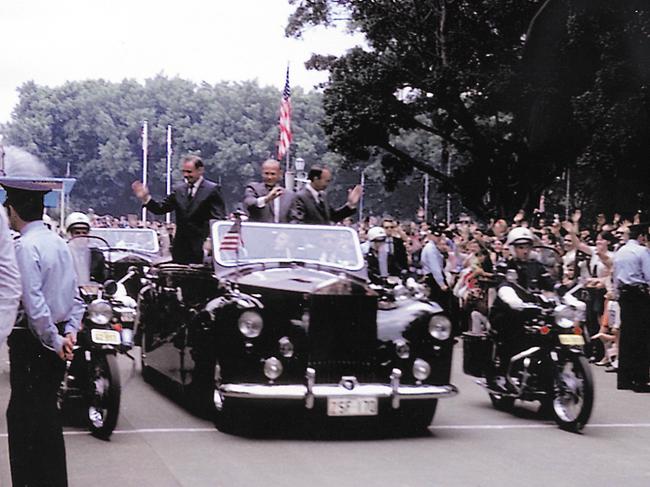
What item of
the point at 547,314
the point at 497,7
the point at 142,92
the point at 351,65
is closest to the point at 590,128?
the point at 497,7

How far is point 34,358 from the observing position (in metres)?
5.53

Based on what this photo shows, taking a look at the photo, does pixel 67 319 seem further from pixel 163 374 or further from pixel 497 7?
pixel 497 7

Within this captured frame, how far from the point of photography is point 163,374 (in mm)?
11312

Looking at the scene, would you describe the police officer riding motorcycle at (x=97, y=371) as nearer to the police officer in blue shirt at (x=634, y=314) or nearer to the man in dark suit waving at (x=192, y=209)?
the man in dark suit waving at (x=192, y=209)

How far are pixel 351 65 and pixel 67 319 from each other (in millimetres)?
33030

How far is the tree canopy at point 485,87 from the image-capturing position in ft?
102

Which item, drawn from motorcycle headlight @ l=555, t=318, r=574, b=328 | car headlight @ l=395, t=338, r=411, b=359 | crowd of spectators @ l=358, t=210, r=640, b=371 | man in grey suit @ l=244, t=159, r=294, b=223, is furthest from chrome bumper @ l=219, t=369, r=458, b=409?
man in grey suit @ l=244, t=159, r=294, b=223

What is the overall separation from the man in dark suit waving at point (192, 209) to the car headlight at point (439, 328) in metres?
3.19

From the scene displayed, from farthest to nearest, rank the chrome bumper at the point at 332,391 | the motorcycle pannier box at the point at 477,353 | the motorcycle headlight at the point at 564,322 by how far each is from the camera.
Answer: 1. the motorcycle pannier box at the point at 477,353
2. the motorcycle headlight at the point at 564,322
3. the chrome bumper at the point at 332,391

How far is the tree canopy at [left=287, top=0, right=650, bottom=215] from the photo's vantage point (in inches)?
1222

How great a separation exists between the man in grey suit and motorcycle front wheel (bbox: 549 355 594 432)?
3.34 metres

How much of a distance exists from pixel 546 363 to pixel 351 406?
86.7 inches

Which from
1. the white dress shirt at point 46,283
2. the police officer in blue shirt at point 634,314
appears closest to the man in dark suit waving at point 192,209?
the police officer in blue shirt at point 634,314

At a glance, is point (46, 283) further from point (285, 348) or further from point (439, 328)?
point (439, 328)
